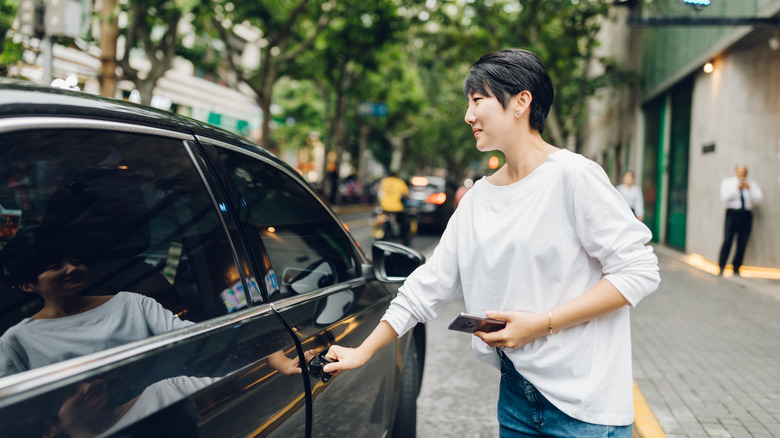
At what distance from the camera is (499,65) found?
1791 mm

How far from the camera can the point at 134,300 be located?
5.50ft

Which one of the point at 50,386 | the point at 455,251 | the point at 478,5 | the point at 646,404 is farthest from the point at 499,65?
the point at 478,5

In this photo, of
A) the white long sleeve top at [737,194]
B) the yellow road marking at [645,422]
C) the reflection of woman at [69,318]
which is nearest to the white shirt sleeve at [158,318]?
the reflection of woman at [69,318]

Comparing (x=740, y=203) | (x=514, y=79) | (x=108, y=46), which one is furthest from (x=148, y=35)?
(x=514, y=79)

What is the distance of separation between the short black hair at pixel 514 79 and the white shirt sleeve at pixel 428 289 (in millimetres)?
335

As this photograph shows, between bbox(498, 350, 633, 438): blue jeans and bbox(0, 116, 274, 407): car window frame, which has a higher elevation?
bbox(0, 116, 274, 407): car window frame

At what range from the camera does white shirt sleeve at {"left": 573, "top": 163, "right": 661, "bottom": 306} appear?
64.5 inches

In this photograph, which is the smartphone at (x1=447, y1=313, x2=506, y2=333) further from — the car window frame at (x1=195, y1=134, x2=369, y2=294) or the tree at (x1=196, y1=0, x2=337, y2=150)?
the tree at (x1=196, y1=0, x2=337, y2=150)

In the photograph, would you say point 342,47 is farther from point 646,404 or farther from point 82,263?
point 82,263

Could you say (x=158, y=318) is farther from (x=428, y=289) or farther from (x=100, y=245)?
(x=428, y=289)

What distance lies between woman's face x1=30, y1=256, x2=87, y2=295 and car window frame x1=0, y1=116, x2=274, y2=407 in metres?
0.24

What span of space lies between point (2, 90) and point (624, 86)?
2125cm

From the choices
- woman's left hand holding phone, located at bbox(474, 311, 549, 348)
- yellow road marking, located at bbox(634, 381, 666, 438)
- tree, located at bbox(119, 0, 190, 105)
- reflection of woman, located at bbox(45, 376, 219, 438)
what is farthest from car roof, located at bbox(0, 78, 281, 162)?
tree, located at bbox(119, 0, 190, 105)

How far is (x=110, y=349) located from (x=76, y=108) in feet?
1.78
